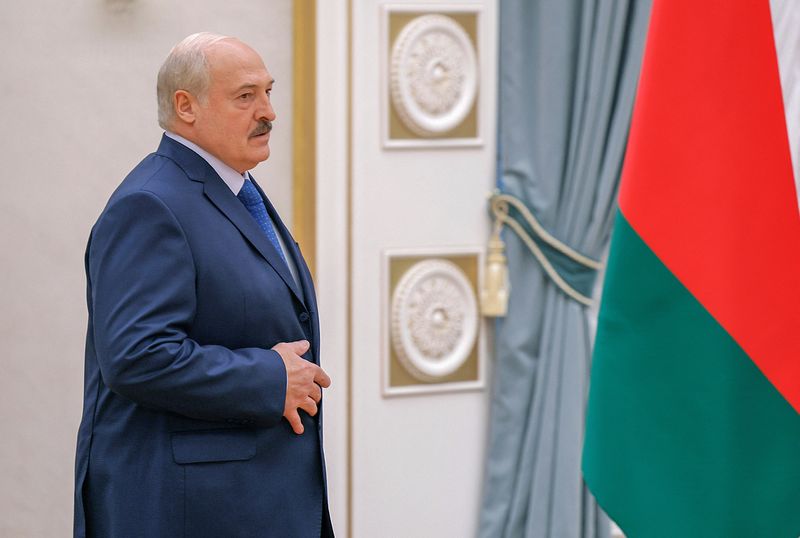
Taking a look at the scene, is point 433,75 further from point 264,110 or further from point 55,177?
point 264,110

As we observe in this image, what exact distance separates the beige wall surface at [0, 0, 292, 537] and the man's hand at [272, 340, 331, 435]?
1.44 m

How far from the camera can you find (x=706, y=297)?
6.97 feet

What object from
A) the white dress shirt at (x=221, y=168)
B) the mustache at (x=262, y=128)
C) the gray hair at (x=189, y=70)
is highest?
the gray hair at (x=189, y=70)

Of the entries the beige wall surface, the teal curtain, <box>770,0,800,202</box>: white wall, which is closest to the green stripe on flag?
<box>770,0,800,202</box>: white wall

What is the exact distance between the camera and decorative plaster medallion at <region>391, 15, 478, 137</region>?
358 cm

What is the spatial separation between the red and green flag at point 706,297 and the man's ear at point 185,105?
799mm

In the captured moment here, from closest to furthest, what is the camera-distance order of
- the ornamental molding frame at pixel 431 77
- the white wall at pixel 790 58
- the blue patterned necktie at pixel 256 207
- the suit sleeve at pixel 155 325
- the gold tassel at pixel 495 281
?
1. the suit sleeve at pixel 155 325
2. the blue patterned necktie at pixel 256 207
3. the white wall at pixel 790 58
4. the ornamental molding frame at pixel 431 77
5. the gold tassel at pixel 495 281

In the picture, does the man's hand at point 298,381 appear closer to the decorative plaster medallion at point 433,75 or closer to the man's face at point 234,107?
the man's face at point 234,107

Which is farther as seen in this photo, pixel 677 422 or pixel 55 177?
pixel 55 177

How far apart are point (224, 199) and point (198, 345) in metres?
0.28

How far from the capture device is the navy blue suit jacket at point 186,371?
202 centimetres

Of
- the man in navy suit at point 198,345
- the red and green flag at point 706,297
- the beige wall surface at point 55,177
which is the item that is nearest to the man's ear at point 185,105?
the man in navy suit at point 198,345

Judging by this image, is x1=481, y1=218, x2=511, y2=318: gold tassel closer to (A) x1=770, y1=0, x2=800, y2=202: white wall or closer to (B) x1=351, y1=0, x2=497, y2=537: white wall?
(B) x1=351, y1=0, x2=497, y2=537: white wall

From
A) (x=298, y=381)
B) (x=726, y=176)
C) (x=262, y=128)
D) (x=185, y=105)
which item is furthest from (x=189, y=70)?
(x=726, y=176)
